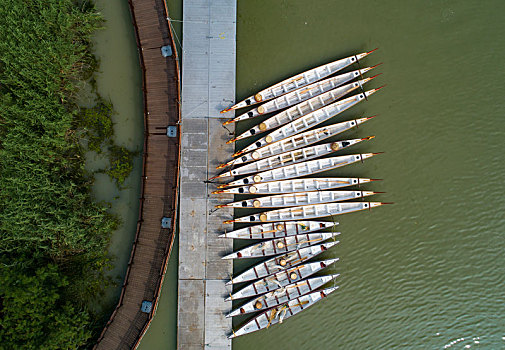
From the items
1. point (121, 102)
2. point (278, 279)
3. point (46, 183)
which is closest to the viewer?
point (46, 183)

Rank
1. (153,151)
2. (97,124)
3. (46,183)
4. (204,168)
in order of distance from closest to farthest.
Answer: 1. (46,183)
2. (153,151)
3. (204,168)
4. (97,124)

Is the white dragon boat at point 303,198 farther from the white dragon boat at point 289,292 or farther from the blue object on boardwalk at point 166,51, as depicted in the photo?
the blue object on boardwalk at point 166,51

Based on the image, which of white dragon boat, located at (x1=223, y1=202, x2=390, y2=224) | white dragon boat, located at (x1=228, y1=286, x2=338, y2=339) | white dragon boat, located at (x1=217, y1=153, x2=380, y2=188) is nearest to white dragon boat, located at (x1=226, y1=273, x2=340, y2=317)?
white dragon boat, located at (x1=228, y1=286, x2=338, y2=339)

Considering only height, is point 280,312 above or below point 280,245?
below

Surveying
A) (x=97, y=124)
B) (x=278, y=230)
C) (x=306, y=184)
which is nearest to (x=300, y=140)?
(x=306, y=184)

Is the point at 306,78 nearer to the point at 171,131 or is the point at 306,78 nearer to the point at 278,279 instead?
the point at 171,131

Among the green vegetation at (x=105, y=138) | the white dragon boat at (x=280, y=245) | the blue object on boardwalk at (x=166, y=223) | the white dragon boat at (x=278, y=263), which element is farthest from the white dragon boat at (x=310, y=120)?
the green vegetation at (x=105, y=138)

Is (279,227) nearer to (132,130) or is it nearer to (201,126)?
(201,126)
